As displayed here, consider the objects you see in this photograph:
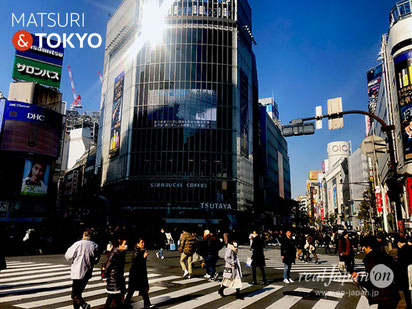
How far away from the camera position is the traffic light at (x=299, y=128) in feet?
30.4

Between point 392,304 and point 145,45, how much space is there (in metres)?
56.0

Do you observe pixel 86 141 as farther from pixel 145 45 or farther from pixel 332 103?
pixel 332 103

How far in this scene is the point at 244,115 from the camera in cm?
5506

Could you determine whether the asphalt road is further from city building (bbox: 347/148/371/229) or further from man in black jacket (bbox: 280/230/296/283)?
city building (bbox: 347/148/371/229)

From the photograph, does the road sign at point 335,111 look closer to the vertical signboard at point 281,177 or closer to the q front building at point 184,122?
the q front building at point 184,122

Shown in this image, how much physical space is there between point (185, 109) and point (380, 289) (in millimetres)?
46820

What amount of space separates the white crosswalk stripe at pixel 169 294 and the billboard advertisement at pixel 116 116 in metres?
46.6

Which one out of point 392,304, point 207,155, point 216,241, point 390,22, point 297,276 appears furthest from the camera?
point 207,155

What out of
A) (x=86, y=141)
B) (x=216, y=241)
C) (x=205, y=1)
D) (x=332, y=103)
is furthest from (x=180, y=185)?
(x=86, y=141)

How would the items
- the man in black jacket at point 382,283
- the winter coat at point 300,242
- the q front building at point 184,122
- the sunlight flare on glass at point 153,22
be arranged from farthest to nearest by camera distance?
the sunlight flare on glass at point 153,22 < the q front building at point 184,122 < the winter coat at point 300,242 < the man in black jacket at point 382,283

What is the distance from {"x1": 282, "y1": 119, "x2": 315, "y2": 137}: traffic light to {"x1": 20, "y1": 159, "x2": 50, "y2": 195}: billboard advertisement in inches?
1895

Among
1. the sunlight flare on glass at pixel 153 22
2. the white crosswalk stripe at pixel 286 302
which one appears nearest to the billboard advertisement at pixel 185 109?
the sunlight flare on glass at pixel 153 22

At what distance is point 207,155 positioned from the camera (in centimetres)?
4944

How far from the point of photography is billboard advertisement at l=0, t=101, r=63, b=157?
45594 millimetres
